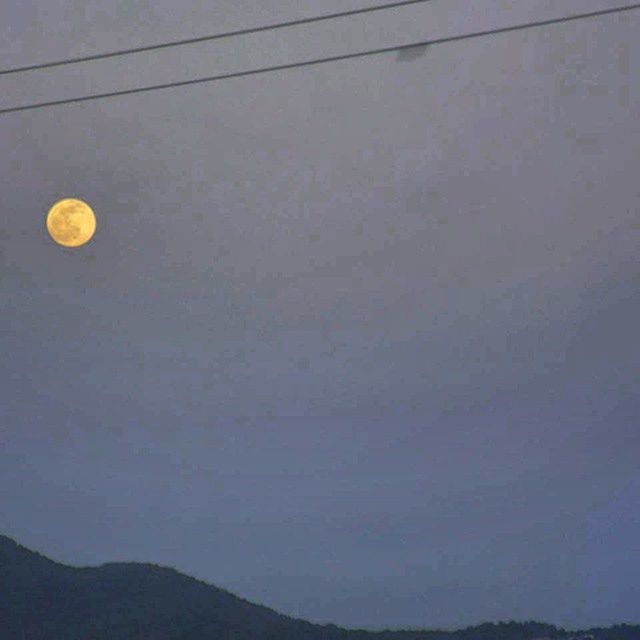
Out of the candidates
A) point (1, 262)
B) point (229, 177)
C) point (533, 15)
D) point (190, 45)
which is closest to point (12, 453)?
point (1, 262)

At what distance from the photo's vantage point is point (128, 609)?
8188mm

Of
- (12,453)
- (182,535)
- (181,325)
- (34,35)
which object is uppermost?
(34,35)

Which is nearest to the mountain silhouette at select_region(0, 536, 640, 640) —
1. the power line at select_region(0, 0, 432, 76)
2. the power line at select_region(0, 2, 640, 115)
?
the power line at select_region(0, 2, 640, 115)

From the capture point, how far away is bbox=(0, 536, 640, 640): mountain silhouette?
7793mm

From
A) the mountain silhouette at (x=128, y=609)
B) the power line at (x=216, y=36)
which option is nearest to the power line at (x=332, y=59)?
the power line at (x=216, y=36)

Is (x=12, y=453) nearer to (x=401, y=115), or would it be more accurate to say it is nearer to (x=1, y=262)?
(x=1, y=262)

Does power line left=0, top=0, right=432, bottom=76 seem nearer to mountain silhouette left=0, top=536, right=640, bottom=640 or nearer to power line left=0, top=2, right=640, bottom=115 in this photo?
power line left=0, top=2, right=640, bottom=115

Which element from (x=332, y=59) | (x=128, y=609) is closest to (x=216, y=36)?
(x=332, y=59)

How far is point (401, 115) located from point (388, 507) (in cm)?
239

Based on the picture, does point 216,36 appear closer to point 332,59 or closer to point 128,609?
point 332,59

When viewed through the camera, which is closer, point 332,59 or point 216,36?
point 332,59

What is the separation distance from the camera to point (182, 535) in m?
8.06

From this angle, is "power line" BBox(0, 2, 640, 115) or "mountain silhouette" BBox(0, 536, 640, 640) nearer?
"power line" BBox(0, 2, 640, 115)

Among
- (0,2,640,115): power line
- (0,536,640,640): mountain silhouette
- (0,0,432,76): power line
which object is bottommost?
(0,536,640,640): mountain silhouette
